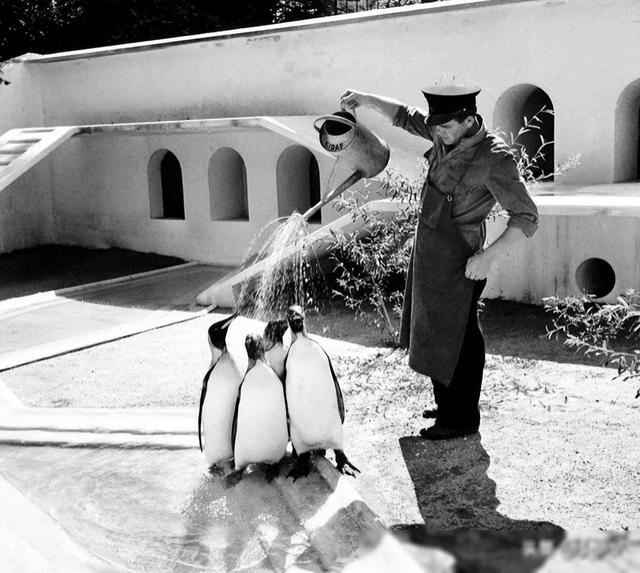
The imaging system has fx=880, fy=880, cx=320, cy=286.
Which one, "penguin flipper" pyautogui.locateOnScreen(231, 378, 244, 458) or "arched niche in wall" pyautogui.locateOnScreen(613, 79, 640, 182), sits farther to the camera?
"arched niche in wall" pyautogui.locateOnScreen(613, 79, 640, 182)

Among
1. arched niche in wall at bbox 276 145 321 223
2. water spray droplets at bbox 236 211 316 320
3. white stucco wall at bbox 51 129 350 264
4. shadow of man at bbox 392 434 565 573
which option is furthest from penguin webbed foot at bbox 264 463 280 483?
arched niche in wall at bbox 276 145 321 223

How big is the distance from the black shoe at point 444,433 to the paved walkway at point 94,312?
3829mm

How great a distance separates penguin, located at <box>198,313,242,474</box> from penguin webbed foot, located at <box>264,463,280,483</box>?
219 mm

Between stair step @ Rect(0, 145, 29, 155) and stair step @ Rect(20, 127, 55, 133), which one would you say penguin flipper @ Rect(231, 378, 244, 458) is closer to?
stair step @ Rect(0, 145, 29, 155)

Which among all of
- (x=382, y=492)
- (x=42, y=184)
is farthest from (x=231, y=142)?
(x=382, y=492)

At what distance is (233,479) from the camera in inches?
169

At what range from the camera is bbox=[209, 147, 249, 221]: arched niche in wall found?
39.3ft

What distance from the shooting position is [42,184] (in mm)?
14031

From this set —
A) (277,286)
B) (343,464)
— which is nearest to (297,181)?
(277,286)

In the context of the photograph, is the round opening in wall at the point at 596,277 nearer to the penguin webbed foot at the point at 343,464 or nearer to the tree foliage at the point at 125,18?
the penguin webbed foot at the point at 343,464

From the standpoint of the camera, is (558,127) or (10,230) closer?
(558,127)

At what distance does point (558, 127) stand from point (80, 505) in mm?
6165

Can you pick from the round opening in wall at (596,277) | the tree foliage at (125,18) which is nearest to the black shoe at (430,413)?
the round opening in wall at (596,277)

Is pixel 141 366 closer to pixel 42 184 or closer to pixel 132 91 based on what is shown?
pixel 132 91
